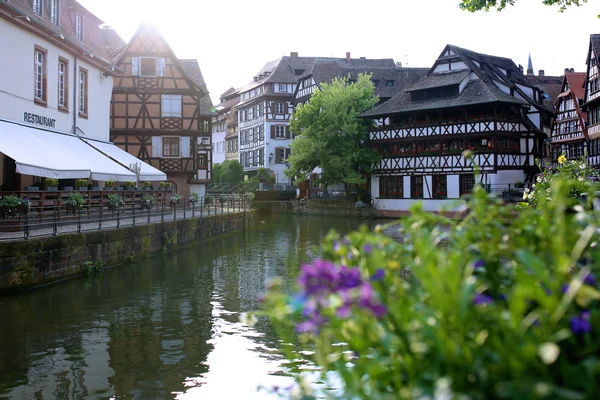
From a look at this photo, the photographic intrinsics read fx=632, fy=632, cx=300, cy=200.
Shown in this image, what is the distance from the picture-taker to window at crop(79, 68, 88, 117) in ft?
92.4

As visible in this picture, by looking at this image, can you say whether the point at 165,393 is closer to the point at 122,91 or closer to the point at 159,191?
the point at 159,191

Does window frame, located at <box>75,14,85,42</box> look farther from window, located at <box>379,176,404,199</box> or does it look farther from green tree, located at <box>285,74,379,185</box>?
window, located at <box>379,176,404,199</box>

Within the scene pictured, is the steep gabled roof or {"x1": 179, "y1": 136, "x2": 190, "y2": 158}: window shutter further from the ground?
the steep gabled roof

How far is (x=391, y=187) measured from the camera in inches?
1986

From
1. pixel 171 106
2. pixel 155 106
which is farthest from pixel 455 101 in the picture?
pixel 155 106

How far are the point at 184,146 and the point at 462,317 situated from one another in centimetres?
4183

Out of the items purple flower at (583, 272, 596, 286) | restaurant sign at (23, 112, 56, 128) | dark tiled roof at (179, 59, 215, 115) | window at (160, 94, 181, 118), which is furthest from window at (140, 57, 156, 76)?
purple flower at (583, 272, 596, 286)

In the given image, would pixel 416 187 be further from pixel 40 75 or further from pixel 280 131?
pixel 40 75

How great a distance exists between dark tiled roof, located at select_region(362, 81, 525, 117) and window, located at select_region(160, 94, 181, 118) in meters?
15.8

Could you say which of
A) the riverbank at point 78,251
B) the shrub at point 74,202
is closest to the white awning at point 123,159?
the riverbank at point 78,251

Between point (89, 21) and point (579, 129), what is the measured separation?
3763 centimetres

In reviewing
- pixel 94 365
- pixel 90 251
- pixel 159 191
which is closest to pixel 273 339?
pixel 94 365

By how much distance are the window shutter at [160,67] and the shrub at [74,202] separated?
2387cm

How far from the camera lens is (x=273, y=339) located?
11.2m
